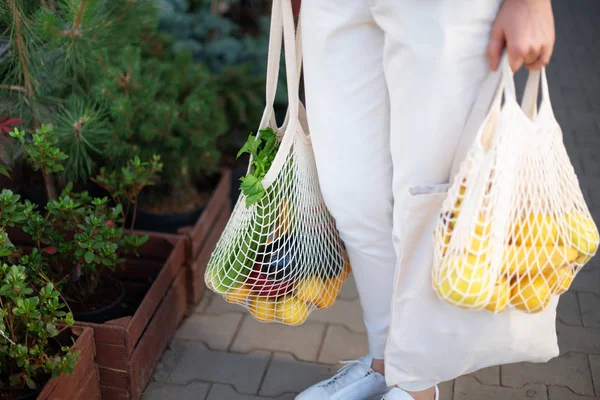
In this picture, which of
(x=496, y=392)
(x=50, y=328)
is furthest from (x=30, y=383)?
(x=496, y=392)

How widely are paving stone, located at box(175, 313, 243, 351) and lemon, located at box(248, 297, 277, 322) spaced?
43 cm

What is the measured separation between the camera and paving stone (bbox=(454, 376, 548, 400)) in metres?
1.93

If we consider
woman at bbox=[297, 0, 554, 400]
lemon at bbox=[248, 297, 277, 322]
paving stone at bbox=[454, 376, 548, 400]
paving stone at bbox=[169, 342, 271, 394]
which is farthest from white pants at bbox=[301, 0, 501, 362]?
paving stone at bbox=[169, 342, 271, 394]

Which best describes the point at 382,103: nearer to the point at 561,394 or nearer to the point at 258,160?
the point at 258,160

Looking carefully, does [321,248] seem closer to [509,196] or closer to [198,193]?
[509,196]

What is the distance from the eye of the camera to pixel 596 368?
6.60 ft

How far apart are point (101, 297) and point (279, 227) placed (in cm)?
69

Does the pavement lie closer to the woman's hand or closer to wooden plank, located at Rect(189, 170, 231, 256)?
wooden plank, located at Rect(189, 170, 231, 256)

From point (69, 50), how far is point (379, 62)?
3.29 ft

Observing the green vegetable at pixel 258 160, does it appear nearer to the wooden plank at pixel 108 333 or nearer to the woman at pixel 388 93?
the woman at pixel 388 93

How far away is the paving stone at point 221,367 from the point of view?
2020mm


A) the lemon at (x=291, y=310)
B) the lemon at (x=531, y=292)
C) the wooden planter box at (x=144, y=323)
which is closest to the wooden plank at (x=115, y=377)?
the wooden planter box at (x=144, y=323)

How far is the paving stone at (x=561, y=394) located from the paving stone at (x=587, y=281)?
53cm

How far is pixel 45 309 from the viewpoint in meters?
1.61
